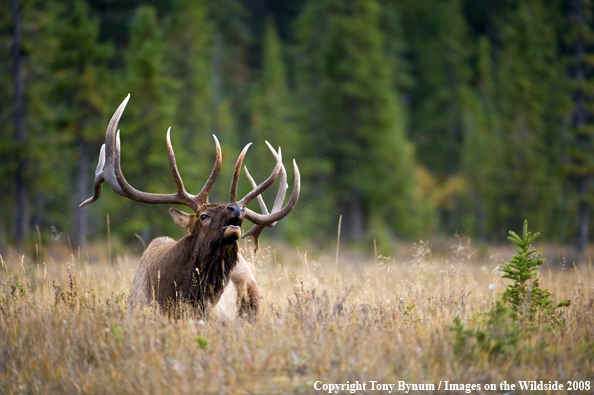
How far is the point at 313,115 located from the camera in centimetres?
2772

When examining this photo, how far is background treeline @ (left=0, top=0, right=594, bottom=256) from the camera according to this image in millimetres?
18766

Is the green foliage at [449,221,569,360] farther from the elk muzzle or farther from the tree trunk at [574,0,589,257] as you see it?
the tree trunk at [574,0,589,257]

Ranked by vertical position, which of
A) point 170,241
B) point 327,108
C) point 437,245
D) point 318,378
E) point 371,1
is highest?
point 371,1

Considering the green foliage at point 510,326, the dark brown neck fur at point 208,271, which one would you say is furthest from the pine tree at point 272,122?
the green foliage at point 510,326

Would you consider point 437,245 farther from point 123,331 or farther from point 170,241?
point 123,331

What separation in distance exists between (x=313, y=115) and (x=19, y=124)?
14331 millimetres

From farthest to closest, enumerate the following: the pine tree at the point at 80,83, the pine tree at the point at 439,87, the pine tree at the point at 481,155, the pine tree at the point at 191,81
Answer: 1. the pine tree at the point at 439,87
2. the pine tree at the point at 481,155
3. the pine tree at the point at 191,81
4. the pine tree at the point at 80,83

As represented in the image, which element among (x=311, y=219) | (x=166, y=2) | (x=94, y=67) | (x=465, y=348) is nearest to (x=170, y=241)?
(x=465, y=348)

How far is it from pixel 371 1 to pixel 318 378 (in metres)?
24.9

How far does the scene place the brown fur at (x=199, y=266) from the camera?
18.6 ft

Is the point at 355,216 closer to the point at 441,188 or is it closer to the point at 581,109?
the point at 581,109

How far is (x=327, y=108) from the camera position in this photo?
1068 inches

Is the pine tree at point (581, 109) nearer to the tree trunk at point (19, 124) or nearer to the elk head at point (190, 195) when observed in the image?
the elk head at point (190, 195)

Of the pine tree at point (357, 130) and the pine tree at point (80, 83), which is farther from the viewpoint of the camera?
the pine tree at point (357, 130)
